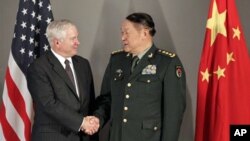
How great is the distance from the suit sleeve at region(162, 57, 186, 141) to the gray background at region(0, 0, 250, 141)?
1.93 ft

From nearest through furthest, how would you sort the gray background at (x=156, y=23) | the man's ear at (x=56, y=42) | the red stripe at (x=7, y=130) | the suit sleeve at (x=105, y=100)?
the man's ear at (x=56, y=42) < the suit sleeve at (x=105, y=100) < the red stripe at (x=7, y=130) < the gray background at (x=156, y=23)

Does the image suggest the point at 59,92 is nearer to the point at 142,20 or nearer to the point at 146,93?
the point at 146,93

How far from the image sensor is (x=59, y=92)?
6.55 feet

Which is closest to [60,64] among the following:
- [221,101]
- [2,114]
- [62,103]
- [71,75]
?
[71,75]

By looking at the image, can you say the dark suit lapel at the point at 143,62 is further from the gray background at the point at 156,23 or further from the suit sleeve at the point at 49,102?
the gray background at the point at 156,23

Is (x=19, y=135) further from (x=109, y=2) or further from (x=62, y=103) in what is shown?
(x=109, y=2)

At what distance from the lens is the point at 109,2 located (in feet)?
8.65

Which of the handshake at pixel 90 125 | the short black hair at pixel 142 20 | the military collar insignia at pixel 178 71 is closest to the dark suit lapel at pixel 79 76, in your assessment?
the handshake at pixel 90 125

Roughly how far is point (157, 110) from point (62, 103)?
1.58ft

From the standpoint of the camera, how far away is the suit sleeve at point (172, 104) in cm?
195

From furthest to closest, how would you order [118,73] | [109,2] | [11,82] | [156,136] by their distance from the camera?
[109,2], [11,82], [118,73], [156,136]

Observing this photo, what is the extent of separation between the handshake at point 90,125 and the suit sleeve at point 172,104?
357 millimetres

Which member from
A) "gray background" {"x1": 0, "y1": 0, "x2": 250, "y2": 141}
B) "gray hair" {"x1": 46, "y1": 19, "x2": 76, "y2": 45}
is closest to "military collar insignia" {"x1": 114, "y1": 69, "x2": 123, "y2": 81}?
"gray hair" {"x1": 46, "y1": 19, "x2": 76, "y2": 45}

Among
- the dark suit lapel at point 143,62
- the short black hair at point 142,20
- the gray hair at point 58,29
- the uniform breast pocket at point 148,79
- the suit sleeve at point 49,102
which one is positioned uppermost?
the short black hair at point 142,20
